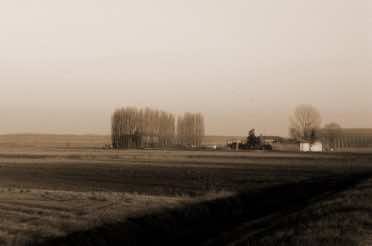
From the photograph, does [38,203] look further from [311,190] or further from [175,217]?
[311,190]

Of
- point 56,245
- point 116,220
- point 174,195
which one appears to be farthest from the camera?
point 174,195

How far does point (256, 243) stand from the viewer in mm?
13242

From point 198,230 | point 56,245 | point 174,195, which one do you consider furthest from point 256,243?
point 174,195

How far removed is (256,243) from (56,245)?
5.56m

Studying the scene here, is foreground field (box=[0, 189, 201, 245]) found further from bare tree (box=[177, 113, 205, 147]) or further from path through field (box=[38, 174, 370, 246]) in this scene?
bare tree (box=[177, 113, 205, 147])

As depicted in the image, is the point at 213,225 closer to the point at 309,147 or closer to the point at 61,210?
the point at 61,210

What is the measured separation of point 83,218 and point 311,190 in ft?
59.2

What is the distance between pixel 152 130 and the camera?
178 m

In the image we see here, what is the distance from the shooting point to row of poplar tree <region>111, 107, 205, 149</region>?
17100cm

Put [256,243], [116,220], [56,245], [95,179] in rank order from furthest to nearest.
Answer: [95,179], [116,220], [56,245], [256,243]

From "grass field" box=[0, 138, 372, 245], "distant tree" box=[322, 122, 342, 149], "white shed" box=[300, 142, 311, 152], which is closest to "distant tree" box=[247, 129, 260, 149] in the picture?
"white shed" box=[300, 142, 311, 152]

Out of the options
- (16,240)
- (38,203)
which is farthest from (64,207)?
(16,240)

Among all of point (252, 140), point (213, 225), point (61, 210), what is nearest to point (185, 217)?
point (213, 225)

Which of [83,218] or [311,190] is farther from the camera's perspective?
[311,190]
